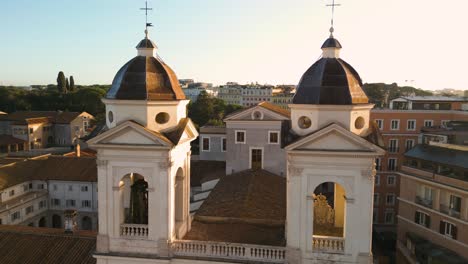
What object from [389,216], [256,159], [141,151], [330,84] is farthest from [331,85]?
[389,216]

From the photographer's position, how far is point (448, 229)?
110ft

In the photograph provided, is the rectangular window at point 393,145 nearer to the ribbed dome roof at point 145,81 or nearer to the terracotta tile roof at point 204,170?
the terracotta tile roof at point 204,170

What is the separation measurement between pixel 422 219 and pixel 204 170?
68.5 feet

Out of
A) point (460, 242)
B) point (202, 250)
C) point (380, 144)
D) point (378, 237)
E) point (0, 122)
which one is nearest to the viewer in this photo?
point (380, 144)

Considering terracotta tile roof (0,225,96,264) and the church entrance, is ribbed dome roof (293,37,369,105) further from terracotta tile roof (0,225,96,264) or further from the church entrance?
the church entrance

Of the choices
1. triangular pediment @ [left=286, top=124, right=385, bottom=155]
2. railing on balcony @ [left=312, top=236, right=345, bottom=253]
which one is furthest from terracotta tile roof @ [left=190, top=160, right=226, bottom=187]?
triangular pediment @ [left=286, top=124, right=385, bottom=155]

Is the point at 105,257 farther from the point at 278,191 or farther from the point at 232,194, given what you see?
the point at 278,191

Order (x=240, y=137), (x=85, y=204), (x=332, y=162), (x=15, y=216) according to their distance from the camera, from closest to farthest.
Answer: (x=332, y=162)
(x=240, y=137)
(x=15, y=216)
(x=85, y=204)

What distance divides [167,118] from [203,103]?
8711 centimetres

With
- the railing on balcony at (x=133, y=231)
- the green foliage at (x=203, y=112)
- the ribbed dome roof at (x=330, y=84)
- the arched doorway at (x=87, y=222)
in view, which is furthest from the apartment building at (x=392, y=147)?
the green foliage at (x=203, y=112)

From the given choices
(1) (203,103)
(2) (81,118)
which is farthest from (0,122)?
(1) (203,103)

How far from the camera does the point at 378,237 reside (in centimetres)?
4822

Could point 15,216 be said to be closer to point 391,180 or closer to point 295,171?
point 295,171

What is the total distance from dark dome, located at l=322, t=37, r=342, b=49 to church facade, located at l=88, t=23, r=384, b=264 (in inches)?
1.6
